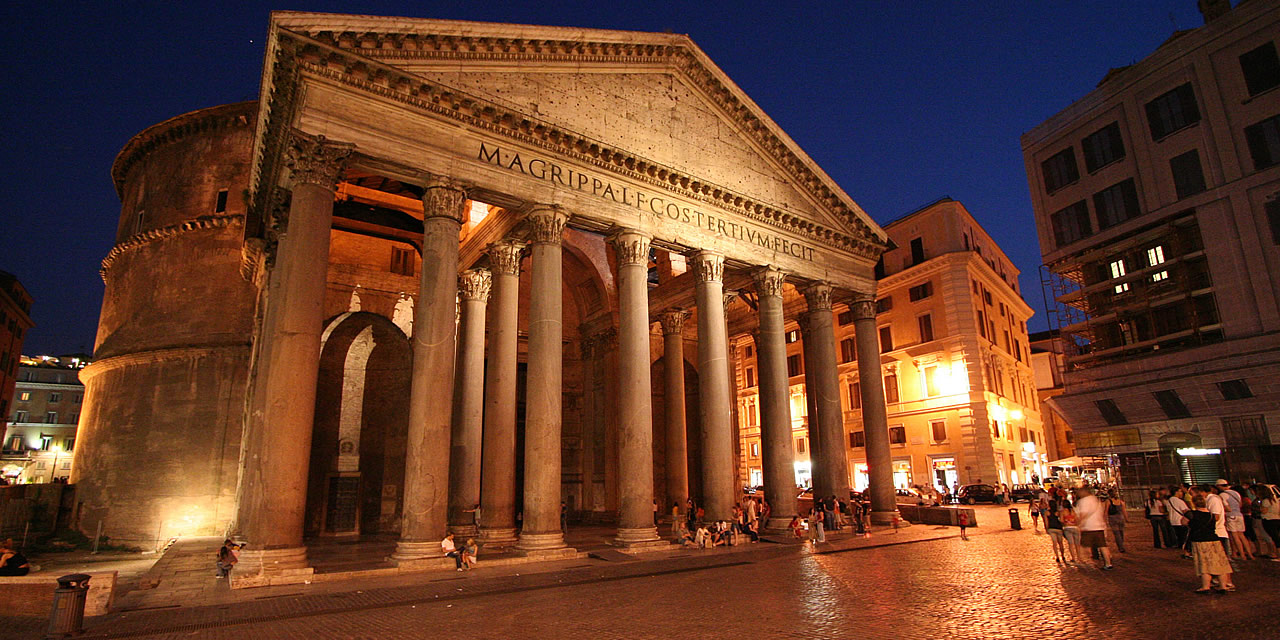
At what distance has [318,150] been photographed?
12.4 meters

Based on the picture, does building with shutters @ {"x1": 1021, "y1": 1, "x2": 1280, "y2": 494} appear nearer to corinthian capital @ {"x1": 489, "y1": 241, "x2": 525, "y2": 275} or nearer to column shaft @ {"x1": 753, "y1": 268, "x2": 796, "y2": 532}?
column shaft @ {"x1": 753, "y1": 268, "x2": 796, "y2": 532}

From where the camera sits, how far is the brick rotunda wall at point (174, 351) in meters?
21.6

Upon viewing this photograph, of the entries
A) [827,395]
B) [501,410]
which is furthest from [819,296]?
[501,410]

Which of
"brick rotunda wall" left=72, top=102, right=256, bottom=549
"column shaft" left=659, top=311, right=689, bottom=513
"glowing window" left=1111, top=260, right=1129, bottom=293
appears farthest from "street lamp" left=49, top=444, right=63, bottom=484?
"glowing window" left=1111, top=260, right=1129, bottom=293

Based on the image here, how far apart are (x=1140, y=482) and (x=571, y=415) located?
22537 millimetres

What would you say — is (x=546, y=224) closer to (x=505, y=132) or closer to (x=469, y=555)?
(x=505, y=132)

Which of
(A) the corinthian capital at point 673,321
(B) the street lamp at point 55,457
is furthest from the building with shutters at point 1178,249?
(B) the street lamp at point 55,457

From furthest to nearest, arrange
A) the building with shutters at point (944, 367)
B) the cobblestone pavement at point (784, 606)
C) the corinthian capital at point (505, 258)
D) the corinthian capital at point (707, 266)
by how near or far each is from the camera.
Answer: the building with shutters at point (944, 367), the corinthian capital at point (707, 266), the corinthian capital at point (505, 258), the cobblestone pavement at point (784, 606)

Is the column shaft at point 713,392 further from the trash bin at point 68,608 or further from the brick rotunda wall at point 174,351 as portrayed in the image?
the brick rotunda wall at point 174,351

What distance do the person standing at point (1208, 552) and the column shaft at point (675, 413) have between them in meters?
12.7

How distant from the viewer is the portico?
1240cm

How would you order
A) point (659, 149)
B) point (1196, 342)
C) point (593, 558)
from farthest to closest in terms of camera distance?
point (1196, 342) < point (659, 149) < point (593, 558)

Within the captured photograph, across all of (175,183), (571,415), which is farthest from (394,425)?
(175,183)

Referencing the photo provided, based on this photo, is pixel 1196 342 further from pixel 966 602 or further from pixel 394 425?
pixel 394 425
